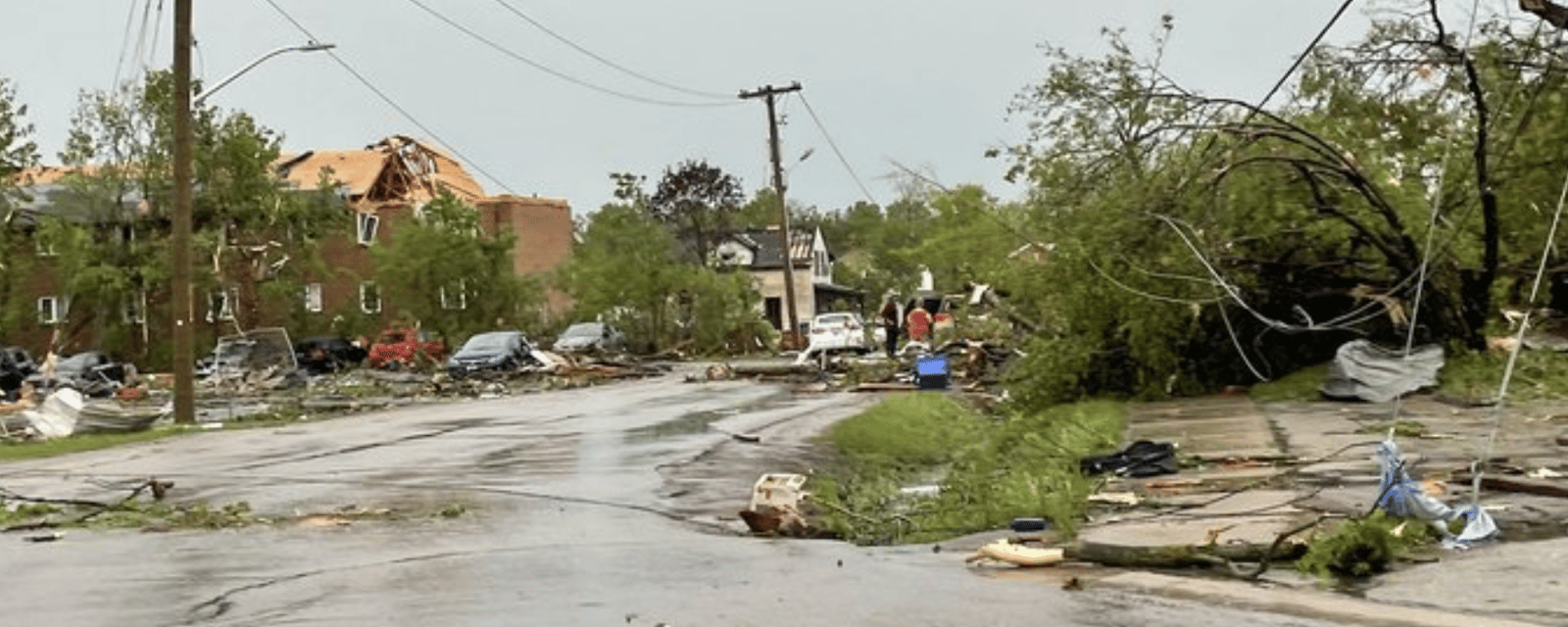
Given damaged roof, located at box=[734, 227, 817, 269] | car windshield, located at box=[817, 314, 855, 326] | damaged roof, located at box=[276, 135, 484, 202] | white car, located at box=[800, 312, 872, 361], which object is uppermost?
damaged roof, located at box=[276, 135, 484, 202]

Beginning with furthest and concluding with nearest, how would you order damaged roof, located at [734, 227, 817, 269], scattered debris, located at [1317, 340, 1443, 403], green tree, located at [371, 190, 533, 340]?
damaged roof, located at [734, 227, 817, 269] → green tree, located at [371, 190, 533, 340] → scattered debris, located at [1317, 340, 1443, 403]

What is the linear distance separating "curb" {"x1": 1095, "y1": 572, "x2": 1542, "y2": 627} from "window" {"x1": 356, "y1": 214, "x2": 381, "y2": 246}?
71.8m

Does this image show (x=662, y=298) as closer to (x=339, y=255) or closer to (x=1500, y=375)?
(x=339, y=255)

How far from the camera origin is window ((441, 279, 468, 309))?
6544cm

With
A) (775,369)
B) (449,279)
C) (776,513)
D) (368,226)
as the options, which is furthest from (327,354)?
(776,513)

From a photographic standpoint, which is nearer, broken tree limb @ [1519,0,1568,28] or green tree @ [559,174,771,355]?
broken tree limb @ [1519,0,1568,28]

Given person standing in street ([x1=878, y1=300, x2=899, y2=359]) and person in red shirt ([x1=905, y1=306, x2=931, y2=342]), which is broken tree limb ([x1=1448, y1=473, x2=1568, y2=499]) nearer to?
person standing in street ([x1=878, y1=300, x2=899, y2=359])

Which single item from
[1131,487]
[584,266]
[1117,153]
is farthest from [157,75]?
[1131,487]

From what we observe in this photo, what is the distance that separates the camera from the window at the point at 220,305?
67.8 m

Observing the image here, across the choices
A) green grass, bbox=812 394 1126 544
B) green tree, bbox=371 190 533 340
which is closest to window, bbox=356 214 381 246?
green tree, bbox=371 190 533 340

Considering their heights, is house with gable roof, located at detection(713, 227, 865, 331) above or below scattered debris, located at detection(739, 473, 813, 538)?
above

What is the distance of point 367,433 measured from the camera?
1016 inches

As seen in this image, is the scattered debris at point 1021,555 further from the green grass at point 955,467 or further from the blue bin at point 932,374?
the blue bin at point 932,374

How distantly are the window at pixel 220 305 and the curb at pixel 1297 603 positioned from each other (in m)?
60.6
